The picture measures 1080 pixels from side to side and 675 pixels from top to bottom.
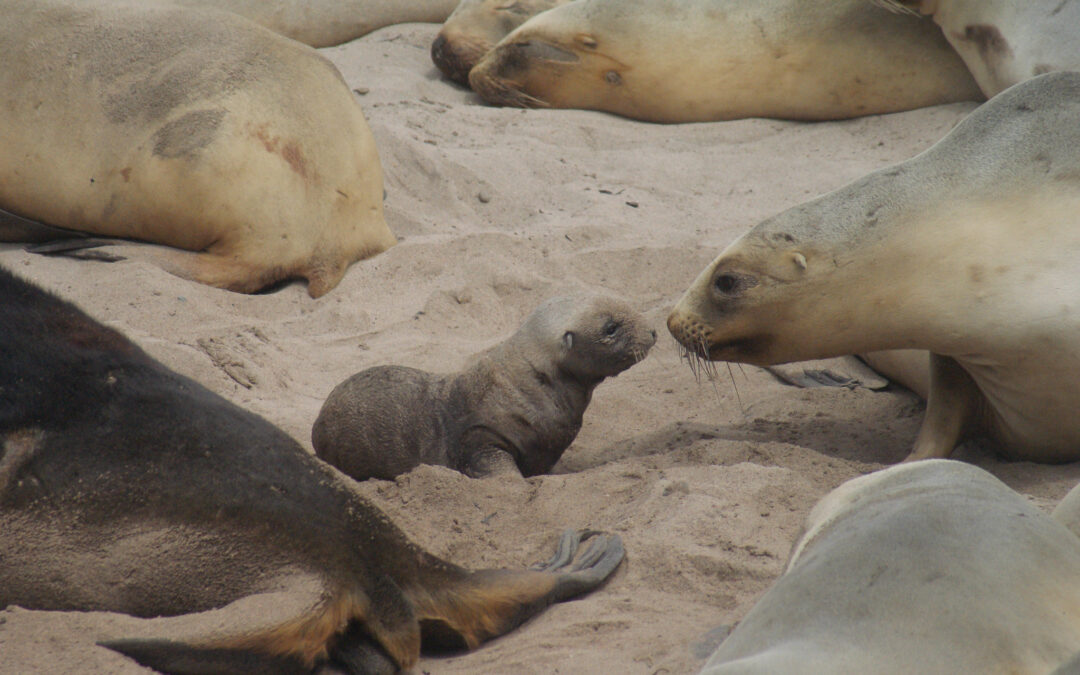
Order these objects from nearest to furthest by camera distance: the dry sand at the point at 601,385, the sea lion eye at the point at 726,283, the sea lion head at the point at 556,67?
1. the dry sand at the point at 601,385
2. the sea lion eye at the point at 726,283
3. the sea lion head at the point at 556,67

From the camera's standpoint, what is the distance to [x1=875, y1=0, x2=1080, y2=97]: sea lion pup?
16.1 feet

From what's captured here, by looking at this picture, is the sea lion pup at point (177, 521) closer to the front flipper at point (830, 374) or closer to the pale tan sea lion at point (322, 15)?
the front flipper at point (830, 374)

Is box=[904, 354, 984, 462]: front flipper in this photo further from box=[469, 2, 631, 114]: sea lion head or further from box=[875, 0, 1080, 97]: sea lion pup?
box=[469, 2, 631, 114]: sea lion head

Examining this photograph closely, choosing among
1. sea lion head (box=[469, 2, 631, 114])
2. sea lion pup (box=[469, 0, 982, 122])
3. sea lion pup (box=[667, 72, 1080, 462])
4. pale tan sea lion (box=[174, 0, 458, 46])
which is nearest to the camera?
sea lion pup (box=[667, 72, 1080, 462])

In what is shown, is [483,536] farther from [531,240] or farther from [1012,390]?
[531,240]

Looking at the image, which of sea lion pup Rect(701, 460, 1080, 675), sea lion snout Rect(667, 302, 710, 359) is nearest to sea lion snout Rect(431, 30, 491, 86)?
sea lion snout Rect(667, 302, 710, 359)

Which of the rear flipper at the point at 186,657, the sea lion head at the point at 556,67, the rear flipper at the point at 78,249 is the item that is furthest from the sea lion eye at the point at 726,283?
the sea lion head at the point at 556,67

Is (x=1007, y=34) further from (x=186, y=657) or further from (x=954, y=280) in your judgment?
(x=186, y=657)

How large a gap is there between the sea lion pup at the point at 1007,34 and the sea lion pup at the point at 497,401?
2355 mm

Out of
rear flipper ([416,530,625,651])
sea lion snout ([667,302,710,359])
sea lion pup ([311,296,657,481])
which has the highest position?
rear flipper ([416,530,625,651])

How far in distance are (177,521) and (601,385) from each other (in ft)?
8.15

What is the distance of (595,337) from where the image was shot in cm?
374

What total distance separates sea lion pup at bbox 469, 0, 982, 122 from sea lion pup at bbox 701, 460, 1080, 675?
14.8 ft

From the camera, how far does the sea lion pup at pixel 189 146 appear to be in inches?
180
